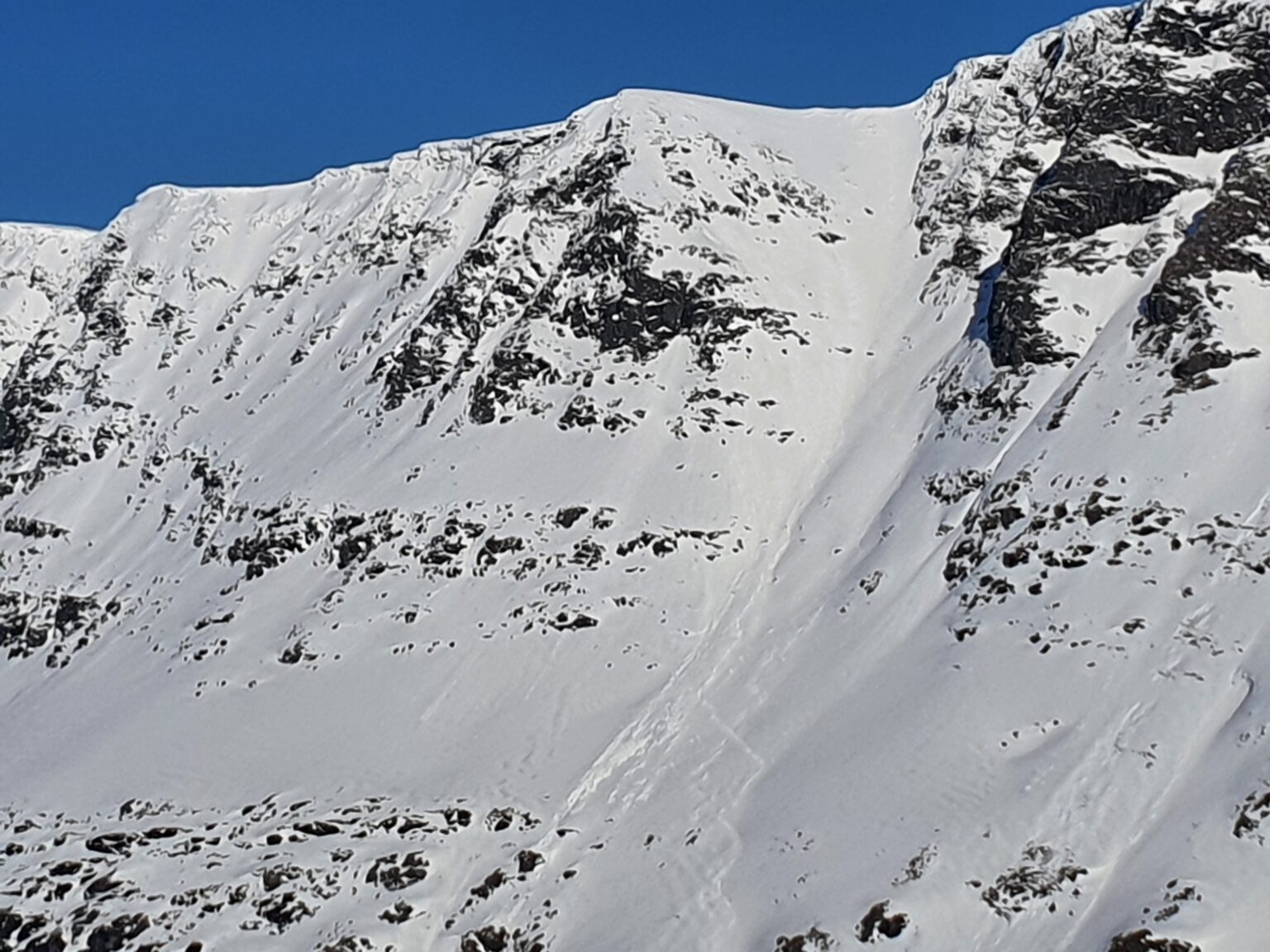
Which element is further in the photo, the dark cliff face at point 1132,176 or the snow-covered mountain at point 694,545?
the dark cliff face at point 1132,176

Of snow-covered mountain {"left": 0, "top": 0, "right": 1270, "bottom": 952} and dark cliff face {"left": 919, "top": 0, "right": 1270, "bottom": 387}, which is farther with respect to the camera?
dark cliff face {"left": 919, "top": 0, "right": 1270, "bottom": 387}

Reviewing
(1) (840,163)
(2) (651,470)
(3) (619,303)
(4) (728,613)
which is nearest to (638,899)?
(4) (728,613)

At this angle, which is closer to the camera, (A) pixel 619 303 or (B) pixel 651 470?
(B) pixel 651 470

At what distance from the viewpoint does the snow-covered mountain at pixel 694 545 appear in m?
41.0

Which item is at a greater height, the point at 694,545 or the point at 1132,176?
the point at 1132,176

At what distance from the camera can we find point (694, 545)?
204 feet

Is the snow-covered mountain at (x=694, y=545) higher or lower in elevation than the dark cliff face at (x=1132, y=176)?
lower

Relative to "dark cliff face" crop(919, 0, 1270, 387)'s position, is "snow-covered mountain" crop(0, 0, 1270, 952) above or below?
below

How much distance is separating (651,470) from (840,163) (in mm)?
34325

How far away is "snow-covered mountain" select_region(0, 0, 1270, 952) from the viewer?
41.0m

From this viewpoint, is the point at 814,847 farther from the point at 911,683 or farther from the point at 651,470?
the point at 651,470

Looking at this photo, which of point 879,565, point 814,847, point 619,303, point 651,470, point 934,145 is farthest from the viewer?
point 934,145

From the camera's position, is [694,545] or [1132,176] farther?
[1132,176]

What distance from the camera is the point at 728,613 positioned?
5794 centimetres
